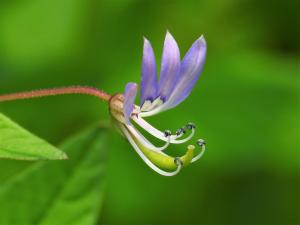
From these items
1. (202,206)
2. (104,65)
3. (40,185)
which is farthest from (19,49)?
(40,185)

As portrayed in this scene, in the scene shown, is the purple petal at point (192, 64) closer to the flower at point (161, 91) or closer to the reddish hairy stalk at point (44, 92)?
the flower at point (161, 91)

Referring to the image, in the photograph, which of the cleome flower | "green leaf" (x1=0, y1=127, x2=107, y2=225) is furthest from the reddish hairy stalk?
"green leaf" (x1=0, y1=127, x2=107, y2=225)

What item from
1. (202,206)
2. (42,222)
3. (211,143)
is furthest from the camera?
(202,206)

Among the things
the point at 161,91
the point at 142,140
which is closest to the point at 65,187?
the point at 142,140

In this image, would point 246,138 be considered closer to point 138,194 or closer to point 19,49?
point 138,194

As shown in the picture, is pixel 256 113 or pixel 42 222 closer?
pixel 42 222

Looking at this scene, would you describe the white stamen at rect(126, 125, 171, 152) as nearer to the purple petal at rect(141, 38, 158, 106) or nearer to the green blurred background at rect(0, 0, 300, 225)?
the purple petal at rect(141, 38, 158, 106)

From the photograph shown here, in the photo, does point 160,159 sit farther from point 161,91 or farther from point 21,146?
point 21,146

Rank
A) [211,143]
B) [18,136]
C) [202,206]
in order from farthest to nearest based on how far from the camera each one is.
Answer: [202,206] → [211,143] → [18,136]
